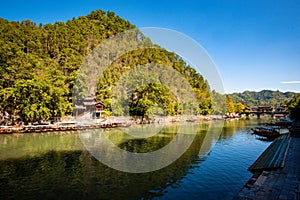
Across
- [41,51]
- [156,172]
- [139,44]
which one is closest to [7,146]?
[156,172]

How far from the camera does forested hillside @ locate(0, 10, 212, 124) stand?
3481 cm

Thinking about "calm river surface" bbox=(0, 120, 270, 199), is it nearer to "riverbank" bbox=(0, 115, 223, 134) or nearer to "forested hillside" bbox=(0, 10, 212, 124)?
"riverbank" bbox=(0, 115, 223, 134)

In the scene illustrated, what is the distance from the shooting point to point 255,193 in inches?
336

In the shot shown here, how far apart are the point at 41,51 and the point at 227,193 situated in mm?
67378

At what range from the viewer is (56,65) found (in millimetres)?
58000

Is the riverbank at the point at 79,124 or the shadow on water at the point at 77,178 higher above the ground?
the riverbank at the point at 79,124

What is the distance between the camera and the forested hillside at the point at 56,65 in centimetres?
3481

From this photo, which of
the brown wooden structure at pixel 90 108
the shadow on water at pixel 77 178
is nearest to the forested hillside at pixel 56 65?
the brown wooden structure at pixel 90 108

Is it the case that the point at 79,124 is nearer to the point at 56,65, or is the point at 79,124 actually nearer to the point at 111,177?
the point at 56,65

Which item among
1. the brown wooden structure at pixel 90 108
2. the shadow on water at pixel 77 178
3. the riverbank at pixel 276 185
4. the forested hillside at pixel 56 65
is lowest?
the shadow on water at pixel 77 178

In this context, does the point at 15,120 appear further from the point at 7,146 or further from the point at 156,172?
the point at 156,172

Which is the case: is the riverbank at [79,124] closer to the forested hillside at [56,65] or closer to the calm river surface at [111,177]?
the forested hillside at [56,65]

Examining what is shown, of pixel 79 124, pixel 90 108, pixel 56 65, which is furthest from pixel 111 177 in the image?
pixel 56 65

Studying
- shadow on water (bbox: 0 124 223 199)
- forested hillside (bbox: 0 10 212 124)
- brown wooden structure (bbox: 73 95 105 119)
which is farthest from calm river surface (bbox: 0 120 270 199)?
brown wooden structure (bbox: 73 95 105 119)
